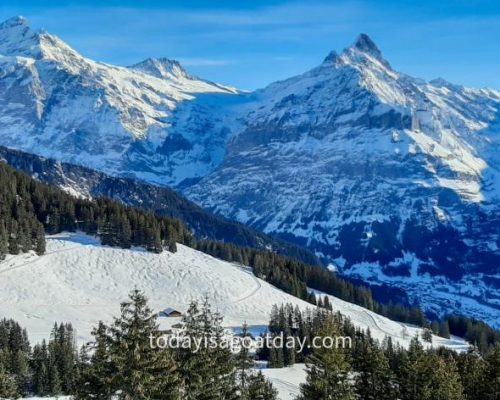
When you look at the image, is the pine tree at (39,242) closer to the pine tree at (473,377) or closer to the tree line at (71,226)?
the tree line at (71,226)

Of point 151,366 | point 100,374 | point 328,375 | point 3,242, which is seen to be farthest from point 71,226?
point 151,366

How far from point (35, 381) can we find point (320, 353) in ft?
201

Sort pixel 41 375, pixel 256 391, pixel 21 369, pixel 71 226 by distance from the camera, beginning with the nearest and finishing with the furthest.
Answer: pixel 256 391, pixel 41 375, pixel 21 369, pixel 71 226

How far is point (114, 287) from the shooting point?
162m

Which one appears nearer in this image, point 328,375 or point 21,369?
point 328,375

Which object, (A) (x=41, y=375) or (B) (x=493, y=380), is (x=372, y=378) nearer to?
(B) (x=493, y=380)

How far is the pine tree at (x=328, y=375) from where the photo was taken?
171 ft

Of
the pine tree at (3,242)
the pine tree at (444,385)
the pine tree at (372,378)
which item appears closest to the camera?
the pine tree at (444,385)

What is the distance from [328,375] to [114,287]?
11590 centimetres

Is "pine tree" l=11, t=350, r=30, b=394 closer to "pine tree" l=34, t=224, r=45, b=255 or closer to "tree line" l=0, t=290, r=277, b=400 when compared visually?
"tree line" l=0, t=290, r=277, b=400

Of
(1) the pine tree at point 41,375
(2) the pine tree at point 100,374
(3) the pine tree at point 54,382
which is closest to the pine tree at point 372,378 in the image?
(2) the pine tree at point 100,374

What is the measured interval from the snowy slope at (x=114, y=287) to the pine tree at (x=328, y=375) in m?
83.8

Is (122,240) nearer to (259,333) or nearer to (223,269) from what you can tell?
(223,269)

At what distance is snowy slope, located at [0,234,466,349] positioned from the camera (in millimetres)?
142750
